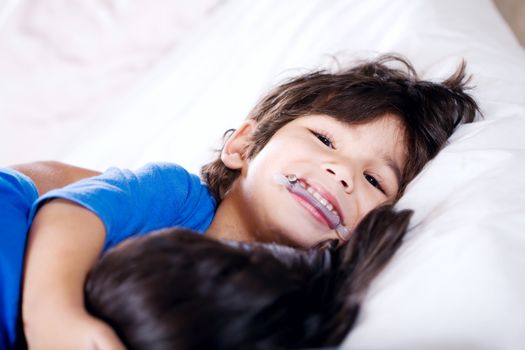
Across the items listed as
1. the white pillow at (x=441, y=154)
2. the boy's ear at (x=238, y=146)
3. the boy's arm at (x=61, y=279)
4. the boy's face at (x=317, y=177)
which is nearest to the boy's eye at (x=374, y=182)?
the boy's face at (x=317, y=177)

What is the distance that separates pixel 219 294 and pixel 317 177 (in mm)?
350

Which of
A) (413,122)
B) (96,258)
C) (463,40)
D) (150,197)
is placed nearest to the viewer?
(96,258)

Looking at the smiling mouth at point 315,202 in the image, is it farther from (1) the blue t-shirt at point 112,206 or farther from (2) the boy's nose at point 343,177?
(1) the blue t-shirt at point 112,206

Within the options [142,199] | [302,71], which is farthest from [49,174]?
[302,71]

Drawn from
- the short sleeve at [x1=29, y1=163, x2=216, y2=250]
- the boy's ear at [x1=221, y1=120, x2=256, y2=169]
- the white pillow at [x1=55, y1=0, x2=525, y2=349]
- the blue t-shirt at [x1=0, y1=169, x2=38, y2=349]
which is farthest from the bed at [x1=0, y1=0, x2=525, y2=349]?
the blue t-shirt at [x1=0, y1=169, x2=38, y2=349]

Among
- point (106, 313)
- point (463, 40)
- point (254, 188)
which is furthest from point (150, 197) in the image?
point (463, 40)

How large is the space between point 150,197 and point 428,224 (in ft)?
1.24

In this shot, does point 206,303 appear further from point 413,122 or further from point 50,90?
point 50,90

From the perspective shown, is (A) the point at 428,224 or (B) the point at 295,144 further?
(B) the point at 295,144

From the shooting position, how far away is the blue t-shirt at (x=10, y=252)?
697mm

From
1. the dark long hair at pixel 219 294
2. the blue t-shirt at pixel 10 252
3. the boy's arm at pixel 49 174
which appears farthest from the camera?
the boy's arm at pixel 49 174

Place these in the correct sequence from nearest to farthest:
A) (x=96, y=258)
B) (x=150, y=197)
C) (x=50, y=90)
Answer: (x=96, y=258)
(x=150, y=197)
(x=50, y=90)

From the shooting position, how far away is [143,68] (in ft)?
4.90

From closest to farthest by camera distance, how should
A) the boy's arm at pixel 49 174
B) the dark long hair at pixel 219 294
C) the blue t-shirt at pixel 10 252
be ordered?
the dark long hair at pixel 219 294 → the blue t-shirt at pixel 10 252 → the boy's arm at pixel 49 174
